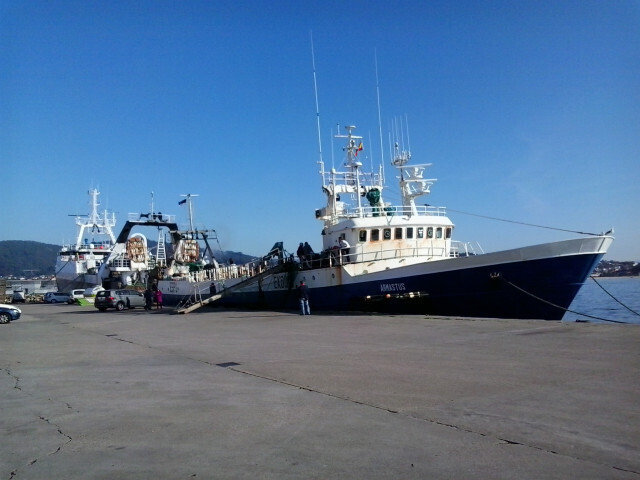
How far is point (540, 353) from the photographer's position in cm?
905

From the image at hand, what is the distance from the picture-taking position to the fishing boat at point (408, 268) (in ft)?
53.6

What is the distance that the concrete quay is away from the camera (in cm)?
409

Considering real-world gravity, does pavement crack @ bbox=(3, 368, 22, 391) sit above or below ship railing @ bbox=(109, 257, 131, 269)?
below

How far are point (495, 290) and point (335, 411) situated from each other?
12.6m

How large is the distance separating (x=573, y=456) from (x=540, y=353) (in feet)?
17.0

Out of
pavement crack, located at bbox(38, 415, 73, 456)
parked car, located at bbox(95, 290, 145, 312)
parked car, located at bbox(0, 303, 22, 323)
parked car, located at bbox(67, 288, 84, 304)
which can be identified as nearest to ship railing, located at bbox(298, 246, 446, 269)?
parked car, located at bbox(0, 303, 22, 323)

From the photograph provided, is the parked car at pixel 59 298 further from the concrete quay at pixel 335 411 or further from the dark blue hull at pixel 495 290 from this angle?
the concrete quay at pixel 335 411

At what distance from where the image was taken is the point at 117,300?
103ft

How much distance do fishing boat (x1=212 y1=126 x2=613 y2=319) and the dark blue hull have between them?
31 millimetres

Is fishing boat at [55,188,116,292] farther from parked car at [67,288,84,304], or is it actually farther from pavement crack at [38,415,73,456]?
pavement crack at [38,415,73,456]

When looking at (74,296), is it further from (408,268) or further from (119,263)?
(408,268)

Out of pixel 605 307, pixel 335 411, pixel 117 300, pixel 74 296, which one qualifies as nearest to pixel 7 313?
pixel 117 300

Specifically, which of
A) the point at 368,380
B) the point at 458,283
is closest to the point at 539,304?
the point at 458,283

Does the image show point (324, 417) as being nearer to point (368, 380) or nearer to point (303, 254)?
point (368, 380)
